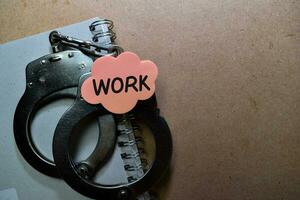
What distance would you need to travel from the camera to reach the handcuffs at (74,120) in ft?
1.48

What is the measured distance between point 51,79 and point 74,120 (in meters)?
0.07

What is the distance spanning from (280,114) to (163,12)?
0.24 m

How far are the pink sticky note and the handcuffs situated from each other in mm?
21

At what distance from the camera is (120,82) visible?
0.43m

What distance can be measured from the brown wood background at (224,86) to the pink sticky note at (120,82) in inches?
2.3

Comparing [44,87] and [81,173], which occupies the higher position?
[44,87]

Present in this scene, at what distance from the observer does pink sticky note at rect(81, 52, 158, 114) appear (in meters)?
0.43

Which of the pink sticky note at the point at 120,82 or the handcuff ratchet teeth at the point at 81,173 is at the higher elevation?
the pink sticky note at the point at 120,82

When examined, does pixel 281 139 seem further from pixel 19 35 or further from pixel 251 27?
pixel 19 35

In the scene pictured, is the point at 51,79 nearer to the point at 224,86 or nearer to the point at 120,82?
the point at 120,82

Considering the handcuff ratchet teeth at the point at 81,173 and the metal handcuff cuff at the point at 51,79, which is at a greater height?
the metal handcuff cuff at the point at 51,79

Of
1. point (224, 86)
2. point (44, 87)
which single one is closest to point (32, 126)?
point (44, 87)

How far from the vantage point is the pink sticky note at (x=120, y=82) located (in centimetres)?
43

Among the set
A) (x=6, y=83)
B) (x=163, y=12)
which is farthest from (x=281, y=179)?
(x=6, y=83)
